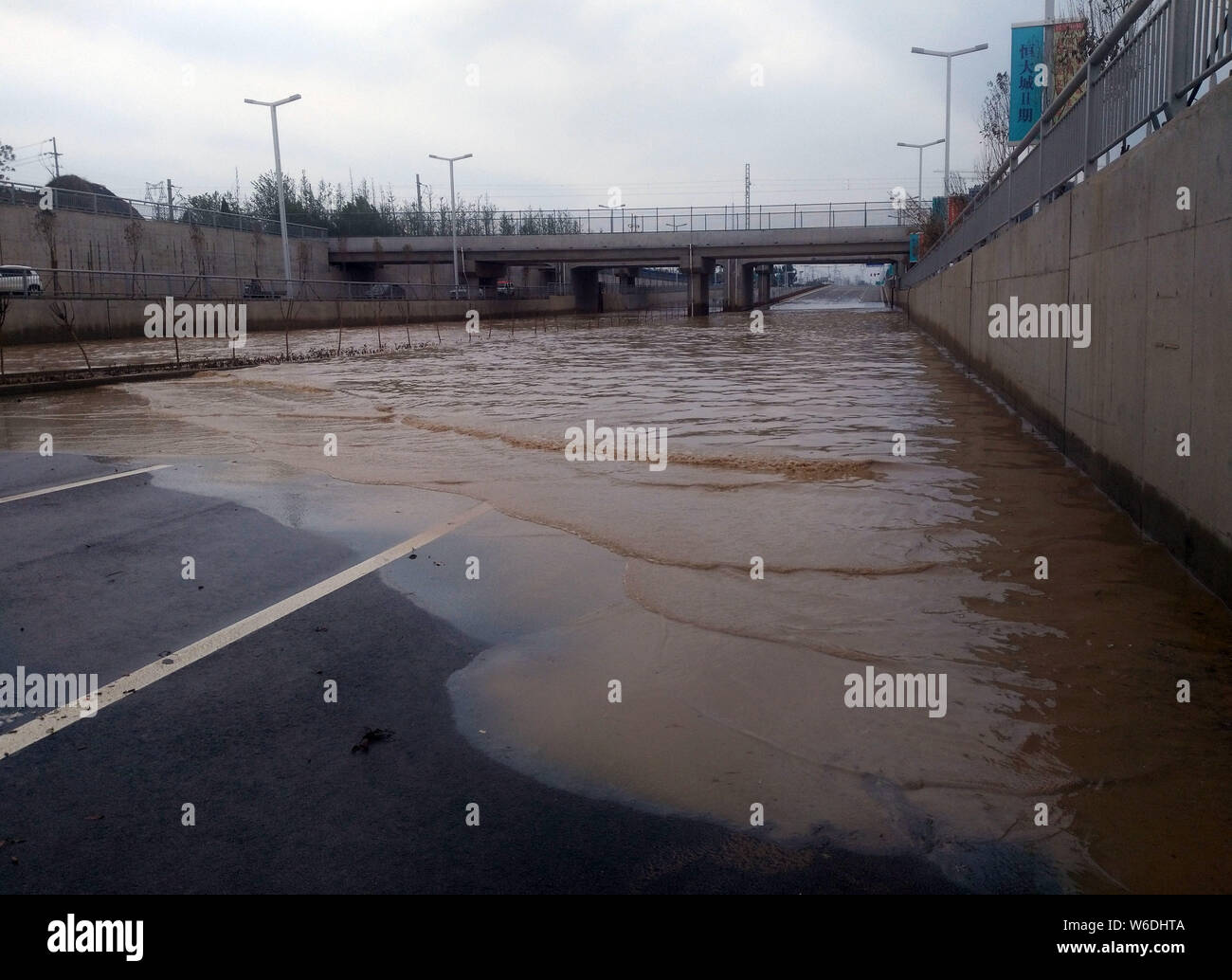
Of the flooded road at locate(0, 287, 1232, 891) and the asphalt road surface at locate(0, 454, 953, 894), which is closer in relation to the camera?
the asphalt road surface at locate(0, 454, 953, 894)

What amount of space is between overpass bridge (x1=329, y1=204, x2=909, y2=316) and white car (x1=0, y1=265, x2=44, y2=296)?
44836mm

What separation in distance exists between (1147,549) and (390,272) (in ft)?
299

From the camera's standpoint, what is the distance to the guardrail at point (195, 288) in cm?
4219

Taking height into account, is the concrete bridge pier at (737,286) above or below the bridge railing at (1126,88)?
above

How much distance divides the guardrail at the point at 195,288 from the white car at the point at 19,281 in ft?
1.05

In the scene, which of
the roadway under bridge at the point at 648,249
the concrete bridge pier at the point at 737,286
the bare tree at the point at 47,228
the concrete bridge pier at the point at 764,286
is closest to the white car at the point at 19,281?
the bare tree at the point at 47,228

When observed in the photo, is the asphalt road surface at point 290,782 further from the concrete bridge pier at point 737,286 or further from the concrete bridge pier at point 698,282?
the concrete bridge pier at point 737,286

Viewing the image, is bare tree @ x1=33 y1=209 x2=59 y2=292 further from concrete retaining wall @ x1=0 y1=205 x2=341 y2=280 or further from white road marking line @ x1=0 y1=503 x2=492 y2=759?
white road marking line @ x1=0 y1=503 x2=492 y2=759

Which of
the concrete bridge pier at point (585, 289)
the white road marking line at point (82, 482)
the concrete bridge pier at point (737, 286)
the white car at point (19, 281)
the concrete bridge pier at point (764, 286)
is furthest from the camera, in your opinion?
the concrete bridge pier at point (764, 286)

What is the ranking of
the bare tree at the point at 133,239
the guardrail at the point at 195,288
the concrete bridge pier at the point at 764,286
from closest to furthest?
the guardrail at the point at 195,288, the bare tree at the point at 133,239, the concrete bridge pier at the point at 764,286

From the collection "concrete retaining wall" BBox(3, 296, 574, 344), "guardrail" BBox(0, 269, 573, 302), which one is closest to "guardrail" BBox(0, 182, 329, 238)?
"guardrail" BBox(0, 269, 573, 302)

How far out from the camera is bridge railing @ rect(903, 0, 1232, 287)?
711 centimetres
